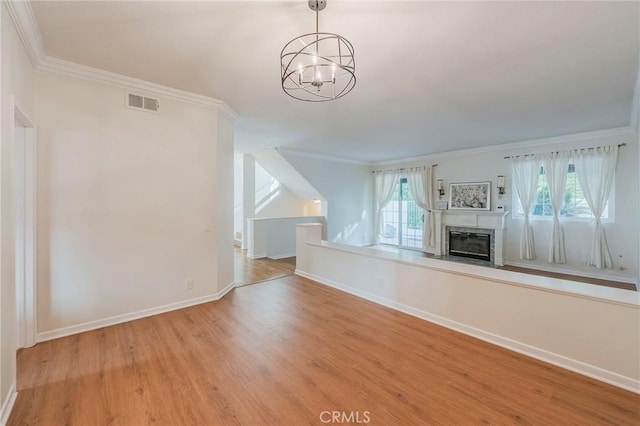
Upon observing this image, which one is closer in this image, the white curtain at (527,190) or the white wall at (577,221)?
the white wall at (577,221)

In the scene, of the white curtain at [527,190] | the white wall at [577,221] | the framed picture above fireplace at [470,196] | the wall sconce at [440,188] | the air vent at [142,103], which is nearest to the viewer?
the air vent at [142,103]

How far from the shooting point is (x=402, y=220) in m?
8.35

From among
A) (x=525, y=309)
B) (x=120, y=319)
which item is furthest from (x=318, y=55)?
(x=120, y=319)

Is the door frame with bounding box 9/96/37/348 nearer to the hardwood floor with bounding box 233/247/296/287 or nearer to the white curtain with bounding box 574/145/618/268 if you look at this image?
the hardwood floor with bounding box 233/247/296/287

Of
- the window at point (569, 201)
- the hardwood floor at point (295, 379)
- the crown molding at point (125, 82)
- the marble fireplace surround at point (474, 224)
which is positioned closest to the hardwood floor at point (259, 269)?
the hardwood floor at point (295, 379)

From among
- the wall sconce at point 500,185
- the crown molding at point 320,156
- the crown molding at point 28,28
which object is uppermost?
the crown molding at point 320,156

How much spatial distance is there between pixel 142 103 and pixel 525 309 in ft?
15.0

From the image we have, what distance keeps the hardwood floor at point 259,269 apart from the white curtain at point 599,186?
18.5 feet

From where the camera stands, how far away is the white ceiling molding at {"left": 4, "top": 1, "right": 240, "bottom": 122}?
197cm

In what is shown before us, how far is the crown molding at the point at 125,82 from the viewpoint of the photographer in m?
2.68

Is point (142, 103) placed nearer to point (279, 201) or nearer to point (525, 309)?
point (525, 309)

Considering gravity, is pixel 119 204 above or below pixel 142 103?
below

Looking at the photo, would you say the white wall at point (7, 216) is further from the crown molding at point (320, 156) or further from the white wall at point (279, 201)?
the white wall at point (279, 201)

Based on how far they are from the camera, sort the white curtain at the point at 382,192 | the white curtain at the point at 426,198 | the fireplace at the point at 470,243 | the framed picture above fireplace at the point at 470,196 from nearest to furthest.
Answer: the fireplace at the point at 470,243
the framed picture above fireplace at the point at 470,196
the white curtain at the point at 426,198
the white curtain at the point at 382,192
